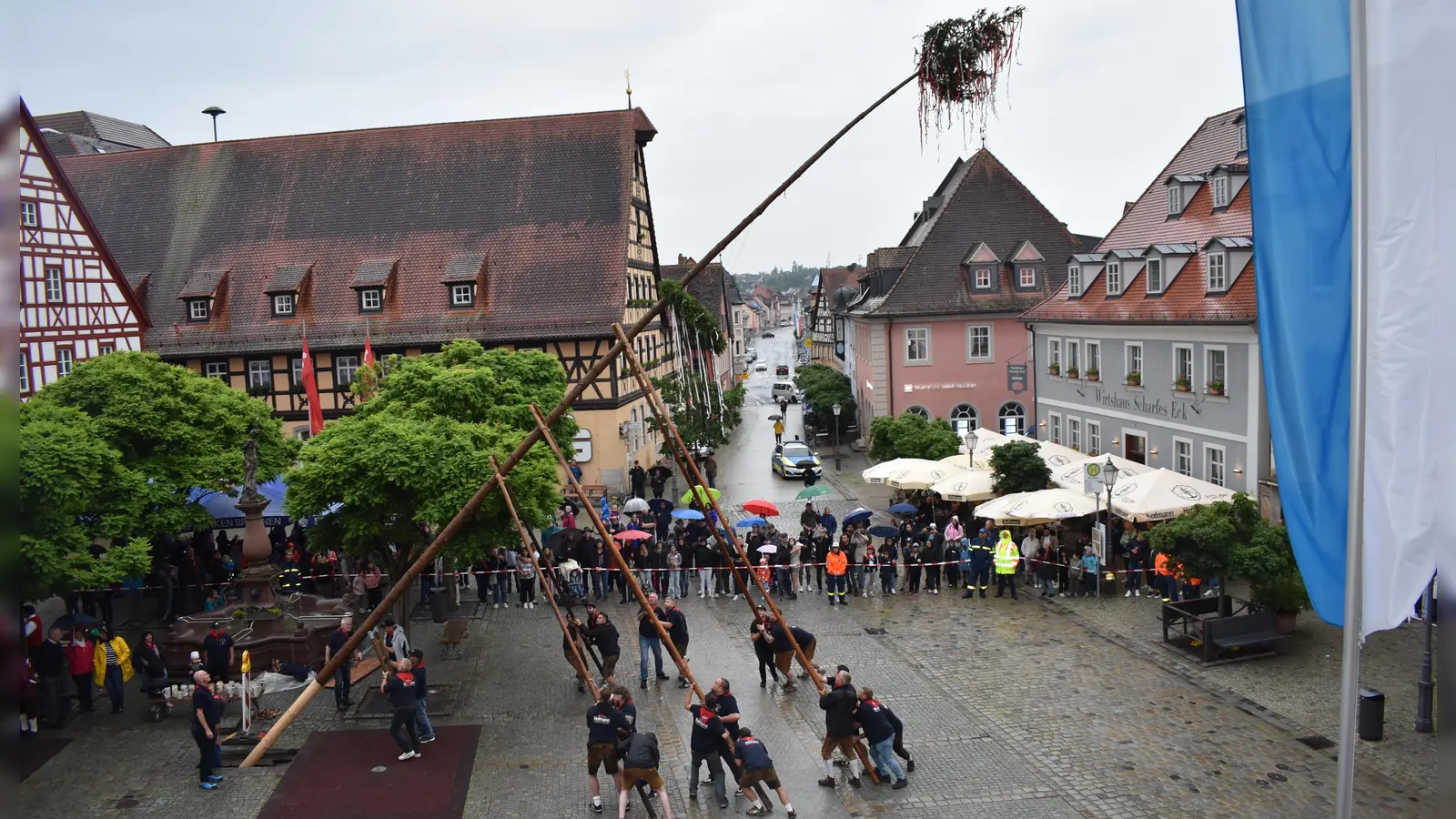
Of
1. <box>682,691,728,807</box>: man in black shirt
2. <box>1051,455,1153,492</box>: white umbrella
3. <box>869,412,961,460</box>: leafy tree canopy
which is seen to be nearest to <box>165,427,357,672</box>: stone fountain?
<box>682,691,728,807</box>: man in black shirt

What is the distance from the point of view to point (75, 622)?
18.3 metres

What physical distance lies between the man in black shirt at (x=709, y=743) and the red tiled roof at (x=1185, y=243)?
55.4 feet

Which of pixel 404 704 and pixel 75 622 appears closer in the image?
pixel 404 704

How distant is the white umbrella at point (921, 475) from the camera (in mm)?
28547

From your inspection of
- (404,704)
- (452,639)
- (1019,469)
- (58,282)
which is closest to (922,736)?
(404,704)

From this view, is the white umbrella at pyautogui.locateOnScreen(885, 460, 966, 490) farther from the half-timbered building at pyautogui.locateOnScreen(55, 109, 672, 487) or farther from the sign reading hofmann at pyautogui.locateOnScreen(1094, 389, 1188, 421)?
the half-timbered building at pyautogui.locateOnScreen(55, 109, 672, 487)

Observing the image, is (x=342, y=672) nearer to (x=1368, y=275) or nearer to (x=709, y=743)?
(x=709, y=743)

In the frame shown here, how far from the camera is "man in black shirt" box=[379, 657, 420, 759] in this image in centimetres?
1467

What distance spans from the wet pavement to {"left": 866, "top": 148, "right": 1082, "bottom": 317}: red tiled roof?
22686 millimetres

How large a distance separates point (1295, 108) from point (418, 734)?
13.0m

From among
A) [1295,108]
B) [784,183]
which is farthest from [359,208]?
[1295,108]

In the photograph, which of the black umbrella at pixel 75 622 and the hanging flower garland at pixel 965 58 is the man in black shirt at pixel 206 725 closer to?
the black umbrella at pixel 75 622

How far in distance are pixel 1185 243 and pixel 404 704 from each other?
76.5 feet

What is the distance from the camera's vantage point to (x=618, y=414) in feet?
125
